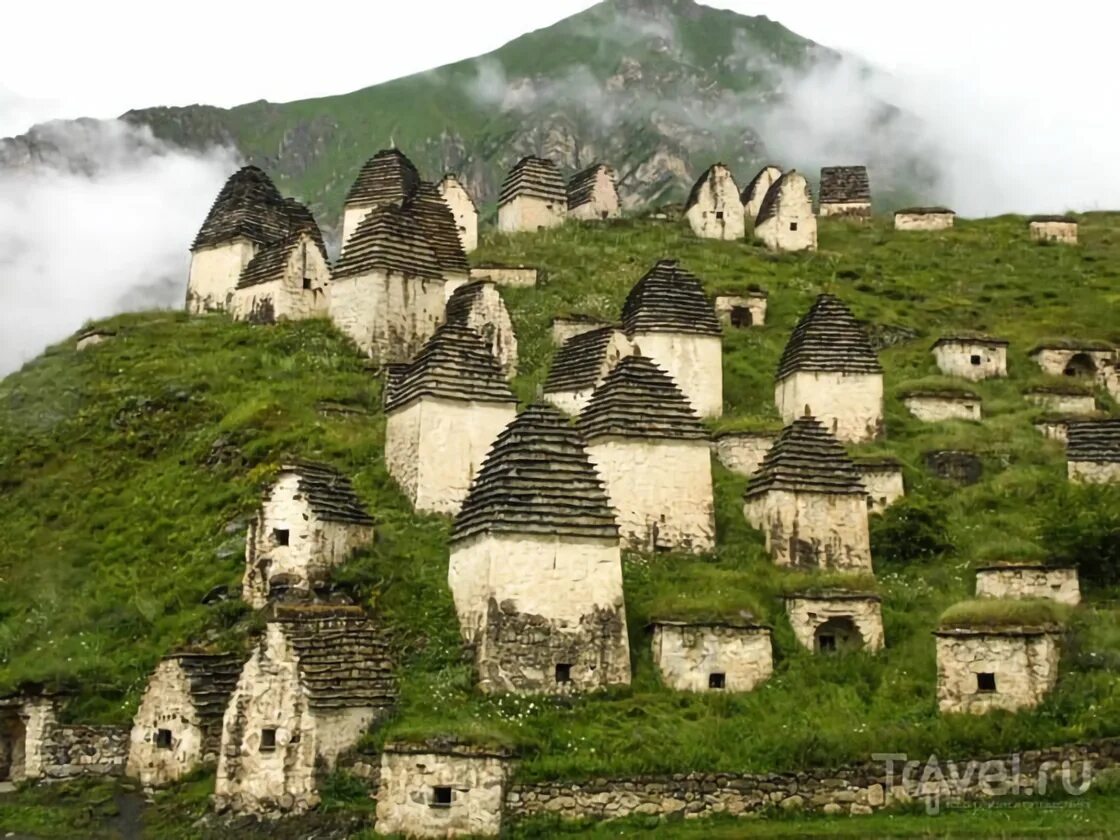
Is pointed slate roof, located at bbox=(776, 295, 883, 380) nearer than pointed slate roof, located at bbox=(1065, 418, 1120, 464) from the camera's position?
No

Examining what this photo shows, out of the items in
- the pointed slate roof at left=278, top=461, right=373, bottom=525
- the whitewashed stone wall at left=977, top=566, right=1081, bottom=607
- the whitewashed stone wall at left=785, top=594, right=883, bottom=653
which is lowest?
the whitewashed stone wall at left=785, top=594, right=883, bottom=653

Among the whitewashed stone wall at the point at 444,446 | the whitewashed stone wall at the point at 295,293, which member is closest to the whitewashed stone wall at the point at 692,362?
the whitewashed stone wall at the point at 444,446

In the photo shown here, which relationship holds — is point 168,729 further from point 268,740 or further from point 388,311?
point 388,311

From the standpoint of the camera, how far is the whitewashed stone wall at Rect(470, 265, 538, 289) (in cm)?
5056

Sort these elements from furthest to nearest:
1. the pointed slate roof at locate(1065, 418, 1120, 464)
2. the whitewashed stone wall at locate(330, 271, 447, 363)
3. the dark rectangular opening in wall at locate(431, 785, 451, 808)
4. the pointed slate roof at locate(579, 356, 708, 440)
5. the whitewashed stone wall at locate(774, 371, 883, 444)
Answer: the whitewashed stone wall at locate(330, 271, 447, 363)
the whitewashed stone wall at locate(774, 371, 883, 444)
the pointed slate roof at locate(1065, 418, 1120, 464)
the pointed slate roof at locate(579, 356, 708, 440)
the dark rectangular opening in wall at locate(431, 785, 451, 808)

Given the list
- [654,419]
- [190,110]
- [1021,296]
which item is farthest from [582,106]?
[654,419]

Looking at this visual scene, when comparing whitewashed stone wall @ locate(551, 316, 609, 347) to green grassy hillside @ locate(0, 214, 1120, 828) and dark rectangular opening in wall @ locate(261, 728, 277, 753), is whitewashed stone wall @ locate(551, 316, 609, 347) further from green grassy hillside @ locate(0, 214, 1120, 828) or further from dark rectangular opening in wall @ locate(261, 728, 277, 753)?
dark rectangular opening in wall @ locate(261, 728, 277, 753)

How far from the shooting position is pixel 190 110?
182 m

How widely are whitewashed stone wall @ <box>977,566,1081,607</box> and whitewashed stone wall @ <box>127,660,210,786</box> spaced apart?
591 inches

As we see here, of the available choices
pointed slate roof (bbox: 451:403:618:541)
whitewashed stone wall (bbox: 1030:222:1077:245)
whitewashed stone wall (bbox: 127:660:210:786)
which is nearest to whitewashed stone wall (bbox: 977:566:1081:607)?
pointed slate roof (bbox: 451:403:618:541)

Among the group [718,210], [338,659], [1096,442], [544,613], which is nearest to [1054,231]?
[718,210]

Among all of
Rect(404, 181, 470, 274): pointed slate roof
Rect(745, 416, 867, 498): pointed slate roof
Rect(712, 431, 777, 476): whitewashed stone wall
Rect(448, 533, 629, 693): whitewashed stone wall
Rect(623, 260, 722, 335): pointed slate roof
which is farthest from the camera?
Rect(404, 181, 470, 274): pointed slate roof

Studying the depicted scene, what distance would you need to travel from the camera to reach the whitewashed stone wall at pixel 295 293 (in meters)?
46.2

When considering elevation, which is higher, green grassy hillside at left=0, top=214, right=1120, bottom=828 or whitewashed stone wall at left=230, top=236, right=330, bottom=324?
whitewashed stone wall at left=230, top=236, right=330, bottom=324
